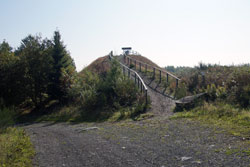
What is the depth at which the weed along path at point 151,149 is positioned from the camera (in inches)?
247

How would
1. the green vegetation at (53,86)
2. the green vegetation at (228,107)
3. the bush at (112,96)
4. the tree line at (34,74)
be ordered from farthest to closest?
the tree line at (34,74), the green vegetation at (53,86), the bush at (112,96), the green vegetation at (228,107)

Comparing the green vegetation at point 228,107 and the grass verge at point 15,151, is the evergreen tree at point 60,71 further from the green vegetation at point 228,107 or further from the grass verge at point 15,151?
the grass verge at point 15,151

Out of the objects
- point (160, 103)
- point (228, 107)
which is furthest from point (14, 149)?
point (160, 103)

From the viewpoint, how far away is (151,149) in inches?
293

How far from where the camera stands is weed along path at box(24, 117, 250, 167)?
6.28m

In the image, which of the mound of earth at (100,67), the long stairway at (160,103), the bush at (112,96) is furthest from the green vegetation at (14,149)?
the mound of earth at (100,67)

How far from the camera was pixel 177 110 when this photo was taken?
44.2 feet

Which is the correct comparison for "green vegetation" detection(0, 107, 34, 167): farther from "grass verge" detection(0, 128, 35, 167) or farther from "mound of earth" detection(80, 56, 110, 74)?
"mound of earth" detection(80, 56, 110, 74)

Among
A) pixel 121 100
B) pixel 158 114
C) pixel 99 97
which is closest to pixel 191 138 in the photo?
pixel 158 114

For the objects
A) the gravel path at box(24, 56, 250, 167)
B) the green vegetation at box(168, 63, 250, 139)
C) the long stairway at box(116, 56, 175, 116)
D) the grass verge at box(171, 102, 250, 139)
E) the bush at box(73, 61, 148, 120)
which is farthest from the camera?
the bush at box(73, 61, 148, 120)

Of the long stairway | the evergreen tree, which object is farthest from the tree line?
the long stairway

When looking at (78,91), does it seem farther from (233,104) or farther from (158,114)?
(233,104)

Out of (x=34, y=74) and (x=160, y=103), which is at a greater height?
(x=34, y=74)

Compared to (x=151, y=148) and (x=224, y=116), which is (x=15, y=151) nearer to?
(x=151, y=148)
